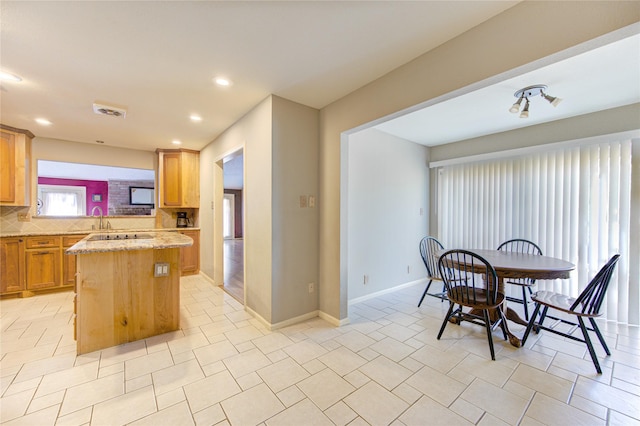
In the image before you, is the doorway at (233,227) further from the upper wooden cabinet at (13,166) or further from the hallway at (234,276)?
the upper wooden cabinet at (13,166)

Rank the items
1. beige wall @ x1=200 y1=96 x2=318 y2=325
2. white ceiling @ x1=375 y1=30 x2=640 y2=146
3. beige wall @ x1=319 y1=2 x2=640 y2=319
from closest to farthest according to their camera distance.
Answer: beige wall @ x1=319 y1=2 x2=640 y2=319 < white ceiling @ x1=375 y1=30 x2=640 y2=146 < beige wall @ x1=200 y1=96 x2=318 y2=325

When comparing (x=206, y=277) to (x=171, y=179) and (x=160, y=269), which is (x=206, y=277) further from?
(x=160, y=269)

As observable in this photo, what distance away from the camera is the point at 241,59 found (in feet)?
6.76

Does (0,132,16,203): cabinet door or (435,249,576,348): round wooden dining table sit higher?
(0,132,16,203): cabinet door

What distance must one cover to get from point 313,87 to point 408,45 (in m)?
0.96

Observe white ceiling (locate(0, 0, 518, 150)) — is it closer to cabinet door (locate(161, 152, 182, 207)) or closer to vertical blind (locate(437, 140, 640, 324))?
cabinet door (locate(161, 152, 182, 207))

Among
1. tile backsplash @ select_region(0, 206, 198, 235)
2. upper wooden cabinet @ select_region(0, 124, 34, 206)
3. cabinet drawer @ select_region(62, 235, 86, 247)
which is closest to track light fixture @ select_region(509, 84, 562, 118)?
tile backsplash @ select_region(0, 206, 198, 235)

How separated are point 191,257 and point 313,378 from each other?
3830 mm

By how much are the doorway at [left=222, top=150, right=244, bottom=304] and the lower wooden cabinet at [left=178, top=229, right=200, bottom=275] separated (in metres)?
0.57

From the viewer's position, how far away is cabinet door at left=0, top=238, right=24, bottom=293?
3.52 m

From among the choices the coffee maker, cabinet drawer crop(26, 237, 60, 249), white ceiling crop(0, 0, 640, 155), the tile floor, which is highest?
white ceiling crop(0, 0, 640, 155)

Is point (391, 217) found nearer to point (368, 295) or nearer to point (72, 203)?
point (368, 295)

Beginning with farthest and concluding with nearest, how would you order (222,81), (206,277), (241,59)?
(206,277) < (222,81) < (241,59)

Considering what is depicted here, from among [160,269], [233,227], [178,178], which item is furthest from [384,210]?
[233,227]
